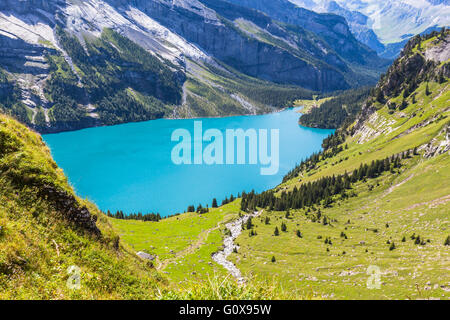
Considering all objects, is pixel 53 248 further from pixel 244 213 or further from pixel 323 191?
pixel 323 191

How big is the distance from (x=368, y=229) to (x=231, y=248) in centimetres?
3631

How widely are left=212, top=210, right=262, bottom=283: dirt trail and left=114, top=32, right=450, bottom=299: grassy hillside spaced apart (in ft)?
6.29

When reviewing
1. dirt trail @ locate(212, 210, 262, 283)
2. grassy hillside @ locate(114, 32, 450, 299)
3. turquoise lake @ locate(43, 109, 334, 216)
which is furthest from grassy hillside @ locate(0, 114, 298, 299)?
turquoise lake @ locate(43, 109, 334, 216)

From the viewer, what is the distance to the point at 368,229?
68.1 metres

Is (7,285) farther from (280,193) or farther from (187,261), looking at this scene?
(280,193)

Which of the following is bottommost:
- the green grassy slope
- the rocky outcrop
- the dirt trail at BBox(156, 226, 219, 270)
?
the dirt trail at BBox(156, 226, 219, 270)

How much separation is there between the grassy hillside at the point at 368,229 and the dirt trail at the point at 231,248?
1.92 m

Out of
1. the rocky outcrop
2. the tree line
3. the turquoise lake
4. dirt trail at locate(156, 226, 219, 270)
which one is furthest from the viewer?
the turquoise lake

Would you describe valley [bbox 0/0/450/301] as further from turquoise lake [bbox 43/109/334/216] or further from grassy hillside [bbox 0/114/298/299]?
turquoise lake [bbox 43/109/334/216]

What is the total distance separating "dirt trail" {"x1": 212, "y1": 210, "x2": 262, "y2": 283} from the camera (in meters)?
60.1

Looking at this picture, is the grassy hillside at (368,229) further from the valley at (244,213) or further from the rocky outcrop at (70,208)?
the rocky outcrop at (70,208)

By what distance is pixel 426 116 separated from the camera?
376 ft

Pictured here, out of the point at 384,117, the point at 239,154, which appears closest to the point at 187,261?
the point at 239,154
